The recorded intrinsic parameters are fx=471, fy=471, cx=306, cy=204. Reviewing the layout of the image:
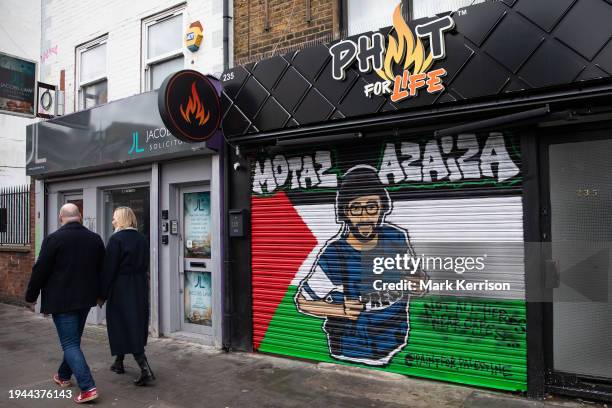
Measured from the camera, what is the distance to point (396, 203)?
5.37 m

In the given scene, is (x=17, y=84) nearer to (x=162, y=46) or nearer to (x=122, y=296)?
(x=162, y=46)

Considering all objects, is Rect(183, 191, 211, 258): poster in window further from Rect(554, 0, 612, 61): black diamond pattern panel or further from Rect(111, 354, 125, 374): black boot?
Rect(554, 0, 612, 61): black diamond pattern panel

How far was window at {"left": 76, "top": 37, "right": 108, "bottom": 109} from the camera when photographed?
29.8 feet

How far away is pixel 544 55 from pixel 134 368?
226 inches

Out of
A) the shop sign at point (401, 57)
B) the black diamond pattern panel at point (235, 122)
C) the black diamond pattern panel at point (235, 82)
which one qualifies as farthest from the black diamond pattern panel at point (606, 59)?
the black diamond pattern panel at point (235, 82)

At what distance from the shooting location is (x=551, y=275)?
451cm

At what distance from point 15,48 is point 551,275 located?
15.5 metres

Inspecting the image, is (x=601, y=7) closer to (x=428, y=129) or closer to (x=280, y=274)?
(x=428, y=129)

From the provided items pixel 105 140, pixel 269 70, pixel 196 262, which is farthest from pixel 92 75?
pixel 269 70

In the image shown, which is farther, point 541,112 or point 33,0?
point 33,0

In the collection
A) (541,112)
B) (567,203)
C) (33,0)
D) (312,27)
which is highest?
(33,0)

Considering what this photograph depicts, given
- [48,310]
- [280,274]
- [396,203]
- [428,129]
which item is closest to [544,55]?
[428,129]

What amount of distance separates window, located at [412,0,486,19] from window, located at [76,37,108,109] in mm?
6113

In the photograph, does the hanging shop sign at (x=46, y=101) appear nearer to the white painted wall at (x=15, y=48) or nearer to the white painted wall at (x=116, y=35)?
Result: the white painted wall at (x=116, y=35)
